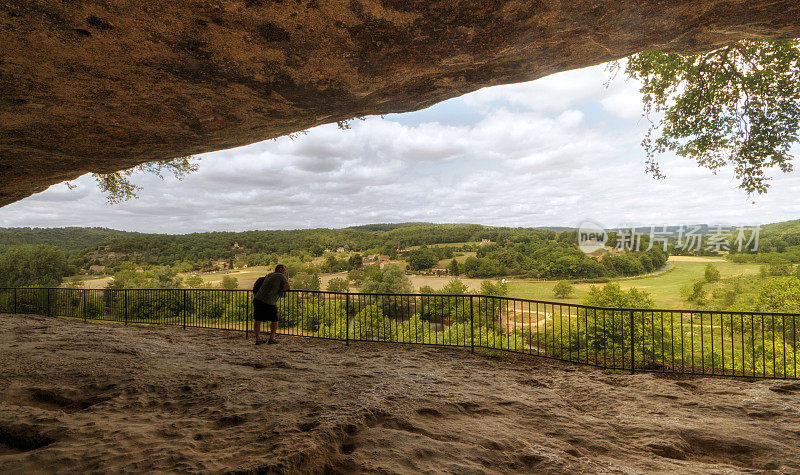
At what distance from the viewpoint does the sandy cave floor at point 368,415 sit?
10.7ft

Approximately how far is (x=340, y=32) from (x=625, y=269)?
333 ft

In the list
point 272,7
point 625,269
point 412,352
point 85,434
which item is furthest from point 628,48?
point 625,269

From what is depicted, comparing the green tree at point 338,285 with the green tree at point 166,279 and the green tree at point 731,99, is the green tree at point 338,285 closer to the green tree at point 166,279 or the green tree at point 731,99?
the green tree at point 166,279

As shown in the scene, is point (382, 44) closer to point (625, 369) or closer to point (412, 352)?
point (412, 352)

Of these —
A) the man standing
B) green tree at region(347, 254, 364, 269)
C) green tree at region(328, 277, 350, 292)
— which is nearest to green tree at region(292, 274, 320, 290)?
green tree at region(328, 277, 350, 292)

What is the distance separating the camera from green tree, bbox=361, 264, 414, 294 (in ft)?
216

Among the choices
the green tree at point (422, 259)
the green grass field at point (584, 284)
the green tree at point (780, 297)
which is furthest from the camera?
the green tree at point (422, 259)

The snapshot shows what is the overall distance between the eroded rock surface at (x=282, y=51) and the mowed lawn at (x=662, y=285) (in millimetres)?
71480

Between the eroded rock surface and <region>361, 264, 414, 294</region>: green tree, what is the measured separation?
59526 mm

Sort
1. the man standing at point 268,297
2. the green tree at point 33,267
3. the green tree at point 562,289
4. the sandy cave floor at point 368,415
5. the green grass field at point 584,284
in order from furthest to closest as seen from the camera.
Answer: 1. the green grass field at point 584,284
2. the green tree at point 562,289
3. the green tree at point 33,267
4. the man standing at point 268,297
5. the sandy cave floor at point 368,415

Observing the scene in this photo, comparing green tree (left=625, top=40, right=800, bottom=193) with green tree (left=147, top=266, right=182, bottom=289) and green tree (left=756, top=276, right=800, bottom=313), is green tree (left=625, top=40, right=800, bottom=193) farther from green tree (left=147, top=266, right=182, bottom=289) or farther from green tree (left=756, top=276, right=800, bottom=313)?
green tree (left=147, top=266, right=182, bottom=289)

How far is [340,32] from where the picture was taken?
414cm

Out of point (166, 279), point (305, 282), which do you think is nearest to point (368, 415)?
point (305, 282)

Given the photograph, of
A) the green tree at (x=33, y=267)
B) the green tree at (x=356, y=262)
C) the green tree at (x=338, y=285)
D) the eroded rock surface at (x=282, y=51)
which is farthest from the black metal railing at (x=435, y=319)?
the green tree at (x=33, y=267)
